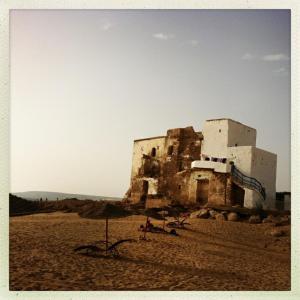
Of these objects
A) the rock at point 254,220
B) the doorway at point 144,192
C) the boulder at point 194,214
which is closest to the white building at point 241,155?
the rock at point 254,220

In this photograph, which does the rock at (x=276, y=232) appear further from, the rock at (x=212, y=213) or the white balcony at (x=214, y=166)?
Answer: the white balcony at (x=214, y=166)

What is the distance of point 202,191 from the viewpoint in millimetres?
11430

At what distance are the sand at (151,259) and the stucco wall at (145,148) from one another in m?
3.86

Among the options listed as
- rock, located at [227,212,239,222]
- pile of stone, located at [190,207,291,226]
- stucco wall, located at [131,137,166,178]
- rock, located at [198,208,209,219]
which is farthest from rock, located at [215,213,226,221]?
stucco wall, located at [131,137,166,178]

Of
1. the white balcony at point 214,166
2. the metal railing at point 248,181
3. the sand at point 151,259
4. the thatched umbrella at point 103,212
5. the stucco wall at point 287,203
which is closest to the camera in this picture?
the sand at point 151,259

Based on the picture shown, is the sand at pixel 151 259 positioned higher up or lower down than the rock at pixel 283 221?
lower down

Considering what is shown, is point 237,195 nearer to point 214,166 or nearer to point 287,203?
point 214,166

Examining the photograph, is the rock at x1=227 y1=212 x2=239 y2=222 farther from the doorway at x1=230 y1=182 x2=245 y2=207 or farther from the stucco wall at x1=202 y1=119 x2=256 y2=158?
the stucco wall at x1=202 y1=119 x2=256 y2=158

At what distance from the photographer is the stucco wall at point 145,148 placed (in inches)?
535

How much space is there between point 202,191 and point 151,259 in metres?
3.24

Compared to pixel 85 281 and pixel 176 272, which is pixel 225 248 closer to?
pixel 176 272

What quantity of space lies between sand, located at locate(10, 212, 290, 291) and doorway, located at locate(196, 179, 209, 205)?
1222mm

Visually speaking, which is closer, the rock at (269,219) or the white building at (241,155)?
the rock at (269,219)
